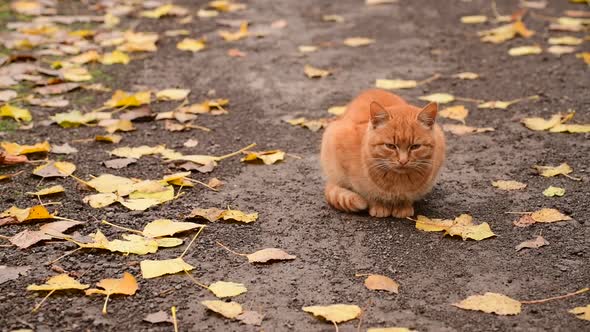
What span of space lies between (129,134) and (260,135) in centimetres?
78

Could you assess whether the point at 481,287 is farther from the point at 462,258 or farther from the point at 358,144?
the point at 358,144

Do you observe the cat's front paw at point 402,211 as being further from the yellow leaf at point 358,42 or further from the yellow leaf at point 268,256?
the yellow leaf at point 358,42

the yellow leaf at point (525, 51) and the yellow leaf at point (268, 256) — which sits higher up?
the yellow leaf at point (525, 51)

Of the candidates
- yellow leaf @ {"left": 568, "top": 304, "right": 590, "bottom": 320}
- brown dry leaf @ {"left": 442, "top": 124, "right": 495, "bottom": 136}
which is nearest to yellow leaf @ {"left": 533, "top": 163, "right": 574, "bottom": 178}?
brown dry leaf @ {"left": 442, "top": 124, "right": 495, "bottom": 136}

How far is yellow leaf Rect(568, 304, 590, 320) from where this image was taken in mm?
2656

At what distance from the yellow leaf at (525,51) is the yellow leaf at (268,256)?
3399mm

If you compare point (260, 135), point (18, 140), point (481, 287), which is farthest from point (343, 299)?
point (18, 140)

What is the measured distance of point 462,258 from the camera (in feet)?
10.3

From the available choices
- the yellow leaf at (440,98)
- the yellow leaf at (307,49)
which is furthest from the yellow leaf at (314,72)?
the yellow leaf at (440,98)

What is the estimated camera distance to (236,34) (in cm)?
653

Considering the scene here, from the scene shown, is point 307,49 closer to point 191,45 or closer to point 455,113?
point 191,45

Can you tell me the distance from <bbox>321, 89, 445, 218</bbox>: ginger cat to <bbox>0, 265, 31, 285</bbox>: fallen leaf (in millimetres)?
1413

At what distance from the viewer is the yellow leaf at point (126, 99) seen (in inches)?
194

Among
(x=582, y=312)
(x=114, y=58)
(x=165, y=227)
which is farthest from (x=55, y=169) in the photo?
(x=582, y=312)
